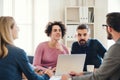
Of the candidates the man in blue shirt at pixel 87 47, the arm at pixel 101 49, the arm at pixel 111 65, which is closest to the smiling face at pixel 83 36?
the man in blue shirt at pixel 87 47

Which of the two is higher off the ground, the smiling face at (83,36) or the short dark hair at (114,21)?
the short dark hair at (114,21)

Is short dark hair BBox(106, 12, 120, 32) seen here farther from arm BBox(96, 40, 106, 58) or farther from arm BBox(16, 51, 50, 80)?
arm BBox(96, 40, 106, 58)

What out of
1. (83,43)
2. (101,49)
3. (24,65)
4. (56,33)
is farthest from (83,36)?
(24,65)

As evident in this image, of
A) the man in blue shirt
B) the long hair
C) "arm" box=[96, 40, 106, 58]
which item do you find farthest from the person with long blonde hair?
"arm" box=[96, 40, 106, 58]

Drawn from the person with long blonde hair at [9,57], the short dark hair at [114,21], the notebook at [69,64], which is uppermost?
the short dark hair at [114,21]

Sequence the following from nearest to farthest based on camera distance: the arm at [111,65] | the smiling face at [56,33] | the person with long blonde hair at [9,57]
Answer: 1. the arm at [111,65]
2. the person with long blonde hair at [9,57]
3. the smiling face at [56,33]

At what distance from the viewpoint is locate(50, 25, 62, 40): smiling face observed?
3533 mm

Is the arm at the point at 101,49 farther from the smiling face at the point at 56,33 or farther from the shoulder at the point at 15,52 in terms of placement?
the shoulder at the point at 15,52

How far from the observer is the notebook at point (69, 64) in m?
2.68

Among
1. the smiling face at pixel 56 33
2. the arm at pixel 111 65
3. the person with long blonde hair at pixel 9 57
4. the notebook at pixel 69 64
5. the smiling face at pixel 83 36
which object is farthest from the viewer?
the smiling face at pixel 56 33

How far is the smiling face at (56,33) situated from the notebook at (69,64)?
0.87 m

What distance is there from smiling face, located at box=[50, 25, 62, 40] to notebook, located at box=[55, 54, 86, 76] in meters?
0.87

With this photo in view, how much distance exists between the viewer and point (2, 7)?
503 centimetres

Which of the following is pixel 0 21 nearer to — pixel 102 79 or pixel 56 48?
pixel 102 79
